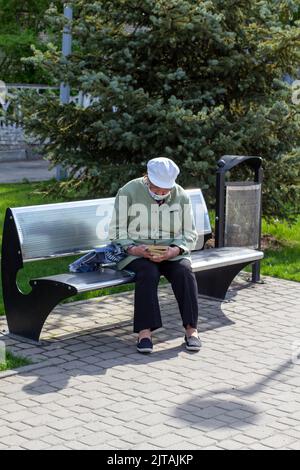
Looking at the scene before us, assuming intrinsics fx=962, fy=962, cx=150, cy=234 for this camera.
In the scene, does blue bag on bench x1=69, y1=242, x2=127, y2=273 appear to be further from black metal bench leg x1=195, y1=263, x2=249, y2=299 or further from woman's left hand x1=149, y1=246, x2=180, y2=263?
black metal bench leg x1=195, y1=263, x2=249, y2=299

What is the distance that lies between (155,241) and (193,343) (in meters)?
0.84

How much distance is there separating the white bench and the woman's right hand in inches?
6.5

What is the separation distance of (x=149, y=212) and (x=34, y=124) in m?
3.34

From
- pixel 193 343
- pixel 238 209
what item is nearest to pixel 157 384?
pixel 193 343

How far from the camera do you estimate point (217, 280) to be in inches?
331

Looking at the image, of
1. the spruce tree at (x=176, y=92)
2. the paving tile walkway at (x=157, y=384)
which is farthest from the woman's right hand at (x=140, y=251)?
the spruce tree at (x=176, y=92)

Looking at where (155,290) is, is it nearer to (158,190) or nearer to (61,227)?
(158,190)

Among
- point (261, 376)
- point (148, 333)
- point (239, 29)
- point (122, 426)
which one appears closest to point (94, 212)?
point (148, 333)

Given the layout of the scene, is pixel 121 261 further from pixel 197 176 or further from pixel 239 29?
pixel 239 29

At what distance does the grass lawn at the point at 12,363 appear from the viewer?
6340mm

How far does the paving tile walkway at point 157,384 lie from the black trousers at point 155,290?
228mm

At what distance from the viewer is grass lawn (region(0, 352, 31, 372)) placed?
20.8 feet

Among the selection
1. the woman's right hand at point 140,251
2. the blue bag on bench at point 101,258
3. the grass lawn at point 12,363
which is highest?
the woman's right hand at point 140,251

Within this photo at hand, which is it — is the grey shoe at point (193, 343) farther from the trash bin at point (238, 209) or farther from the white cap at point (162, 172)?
the trash bin at point (238, 209)
